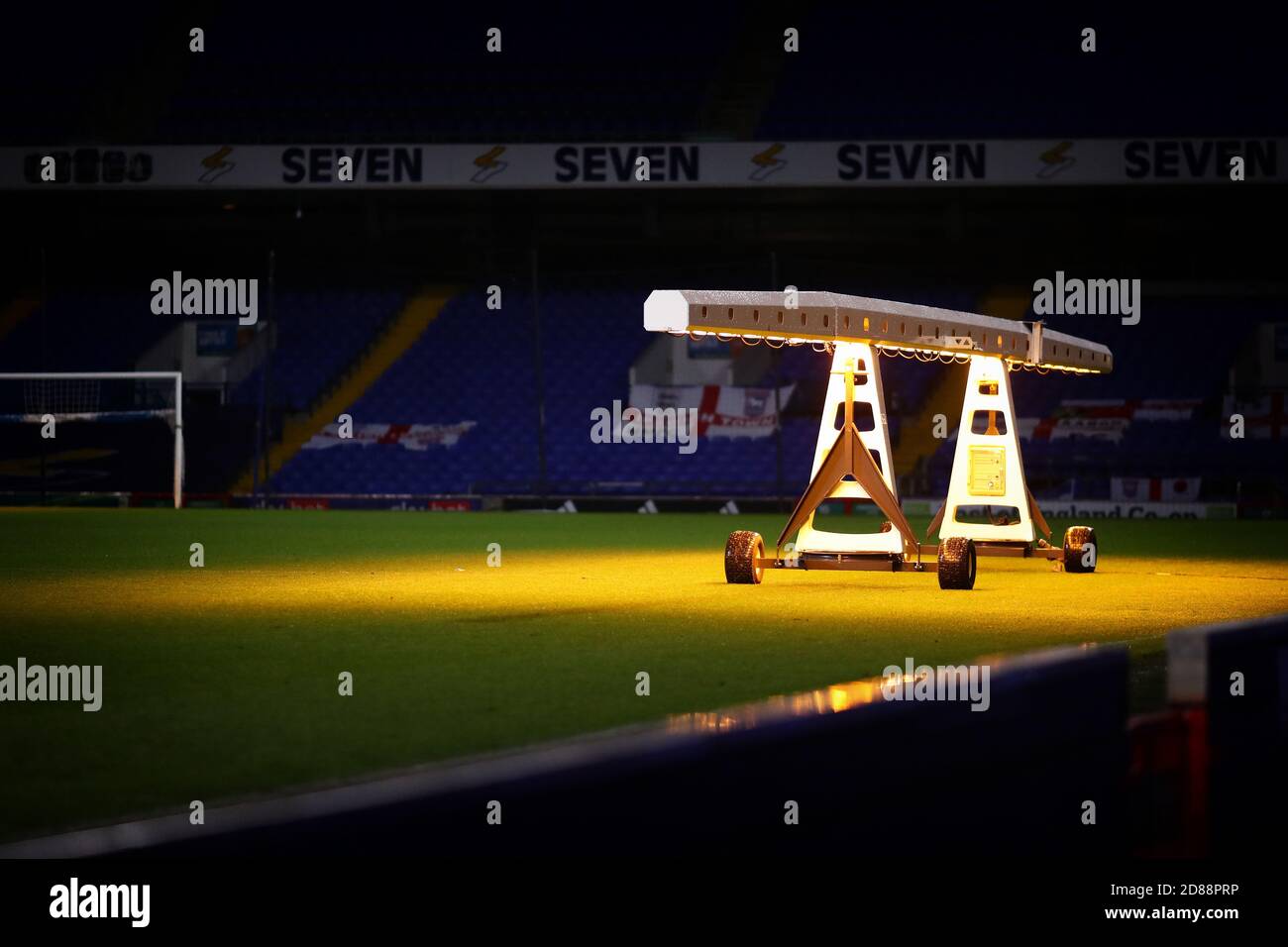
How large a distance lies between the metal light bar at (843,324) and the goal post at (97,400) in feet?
61.7

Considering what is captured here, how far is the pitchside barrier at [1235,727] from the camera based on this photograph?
3.52 meters

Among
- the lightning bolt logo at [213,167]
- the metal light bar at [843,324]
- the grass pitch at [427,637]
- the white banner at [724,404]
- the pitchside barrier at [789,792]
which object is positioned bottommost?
the grass pitch at [427,637]

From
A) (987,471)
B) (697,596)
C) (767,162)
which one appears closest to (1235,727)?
(697,596)

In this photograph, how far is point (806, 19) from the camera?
33062 mm

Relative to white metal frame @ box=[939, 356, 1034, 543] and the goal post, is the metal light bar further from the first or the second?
the goal post

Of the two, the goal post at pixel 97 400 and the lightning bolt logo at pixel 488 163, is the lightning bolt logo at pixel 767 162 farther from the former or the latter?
the goal post at pixel 97 400

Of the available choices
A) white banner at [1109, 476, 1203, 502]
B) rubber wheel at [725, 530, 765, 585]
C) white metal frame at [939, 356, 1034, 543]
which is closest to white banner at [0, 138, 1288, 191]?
white banner at [1109, 476, 1203, 502]

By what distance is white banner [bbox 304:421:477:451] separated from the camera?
3042 centimetres

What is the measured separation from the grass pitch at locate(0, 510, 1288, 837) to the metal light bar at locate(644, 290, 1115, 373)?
175cm

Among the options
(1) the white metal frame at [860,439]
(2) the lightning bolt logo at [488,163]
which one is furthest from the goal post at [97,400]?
(1) the white metal frame at [860,439]

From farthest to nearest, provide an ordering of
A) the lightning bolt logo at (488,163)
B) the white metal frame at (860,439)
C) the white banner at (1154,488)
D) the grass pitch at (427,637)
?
1. the lightning bolt logo at (488,163)
2. the white banner at (1154,488)
3. the white metal frame at (860,439)
4. the grass pitch at (427,637)
